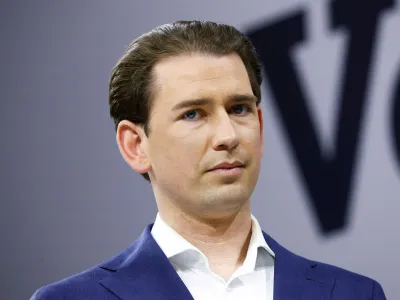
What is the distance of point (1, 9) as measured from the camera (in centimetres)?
282

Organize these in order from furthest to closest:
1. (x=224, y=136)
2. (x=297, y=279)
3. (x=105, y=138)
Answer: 1. (x=105, y=138)
2. (x=297, y=279)
3. (x=224, y=136)

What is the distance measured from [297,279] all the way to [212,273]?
6.5 inches

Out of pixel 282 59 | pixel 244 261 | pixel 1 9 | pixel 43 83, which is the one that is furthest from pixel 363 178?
pixel 1 9

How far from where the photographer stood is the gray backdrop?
2312 millimetres

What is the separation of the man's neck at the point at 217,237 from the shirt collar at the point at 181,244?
0.01 m

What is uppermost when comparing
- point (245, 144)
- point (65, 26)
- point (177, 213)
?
point (65, 26)

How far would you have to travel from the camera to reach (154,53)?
1544 mm

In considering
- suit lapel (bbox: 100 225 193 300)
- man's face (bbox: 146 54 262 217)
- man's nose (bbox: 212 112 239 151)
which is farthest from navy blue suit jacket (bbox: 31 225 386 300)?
man's nose (bbox: 212 112 239 151)

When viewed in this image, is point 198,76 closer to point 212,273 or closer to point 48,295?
point 212,273

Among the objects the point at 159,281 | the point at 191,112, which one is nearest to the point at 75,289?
the point at 159,281

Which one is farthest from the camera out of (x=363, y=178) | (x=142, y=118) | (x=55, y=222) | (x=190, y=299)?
(x=55, y=222)

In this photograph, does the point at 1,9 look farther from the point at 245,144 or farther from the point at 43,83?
the point at 245,144

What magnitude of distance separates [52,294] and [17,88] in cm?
143

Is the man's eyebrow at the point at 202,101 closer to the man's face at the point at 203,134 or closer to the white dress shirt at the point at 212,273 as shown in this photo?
the man's face at the point at 203,134
